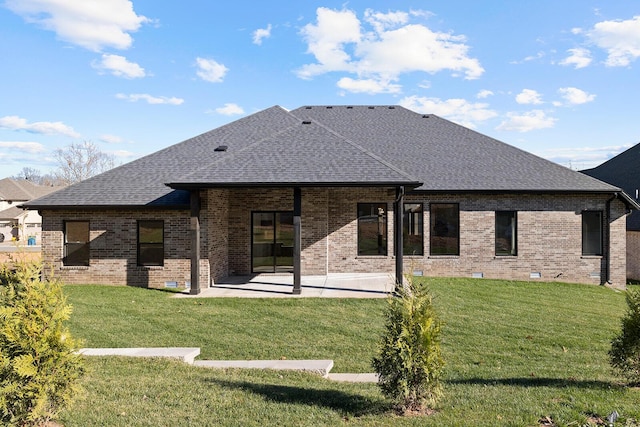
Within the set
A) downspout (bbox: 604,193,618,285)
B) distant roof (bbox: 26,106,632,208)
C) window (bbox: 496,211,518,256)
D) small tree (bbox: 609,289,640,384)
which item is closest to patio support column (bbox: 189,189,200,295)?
distant roof (bbox: 26,106,632,208)

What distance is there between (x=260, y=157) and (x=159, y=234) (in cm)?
467

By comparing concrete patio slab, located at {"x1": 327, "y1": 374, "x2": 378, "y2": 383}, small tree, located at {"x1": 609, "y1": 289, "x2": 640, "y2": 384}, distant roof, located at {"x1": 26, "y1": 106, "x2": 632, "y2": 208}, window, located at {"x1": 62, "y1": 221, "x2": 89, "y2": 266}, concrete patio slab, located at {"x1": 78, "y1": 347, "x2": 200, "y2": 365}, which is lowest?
concrete patio slab, located at {"x1": 327, "y1": 374, "x2": 378, "y2": 383}

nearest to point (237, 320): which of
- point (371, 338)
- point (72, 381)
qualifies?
point (371, 338)

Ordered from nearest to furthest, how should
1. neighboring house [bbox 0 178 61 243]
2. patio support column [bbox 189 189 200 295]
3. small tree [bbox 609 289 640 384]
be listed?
small tree [bbox 609 289 640 384] < patio support column [bbox 189 189 200 295] < neighboring house [bbox 0 178 61 243]

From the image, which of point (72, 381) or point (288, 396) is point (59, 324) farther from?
point (288, 396)

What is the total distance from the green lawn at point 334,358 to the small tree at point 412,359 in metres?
0.25

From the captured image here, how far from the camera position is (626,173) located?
88.8ft

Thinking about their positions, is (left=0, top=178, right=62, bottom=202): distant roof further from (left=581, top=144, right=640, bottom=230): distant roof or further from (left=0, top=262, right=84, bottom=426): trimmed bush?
(left=581, top=144, right=640, bottom=230): distant roof

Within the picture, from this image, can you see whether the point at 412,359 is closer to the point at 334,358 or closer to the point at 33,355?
the point at 334,358

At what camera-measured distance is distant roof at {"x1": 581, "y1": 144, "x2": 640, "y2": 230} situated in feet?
80.8

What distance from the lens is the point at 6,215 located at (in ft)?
143

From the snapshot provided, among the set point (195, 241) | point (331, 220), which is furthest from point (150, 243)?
point (331, 220)

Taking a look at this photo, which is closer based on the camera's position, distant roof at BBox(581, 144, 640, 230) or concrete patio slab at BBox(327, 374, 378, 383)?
concrete patio slab at BBox(327, 374, 378, 383)

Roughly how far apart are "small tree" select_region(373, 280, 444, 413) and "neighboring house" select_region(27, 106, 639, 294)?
920 centimetres
